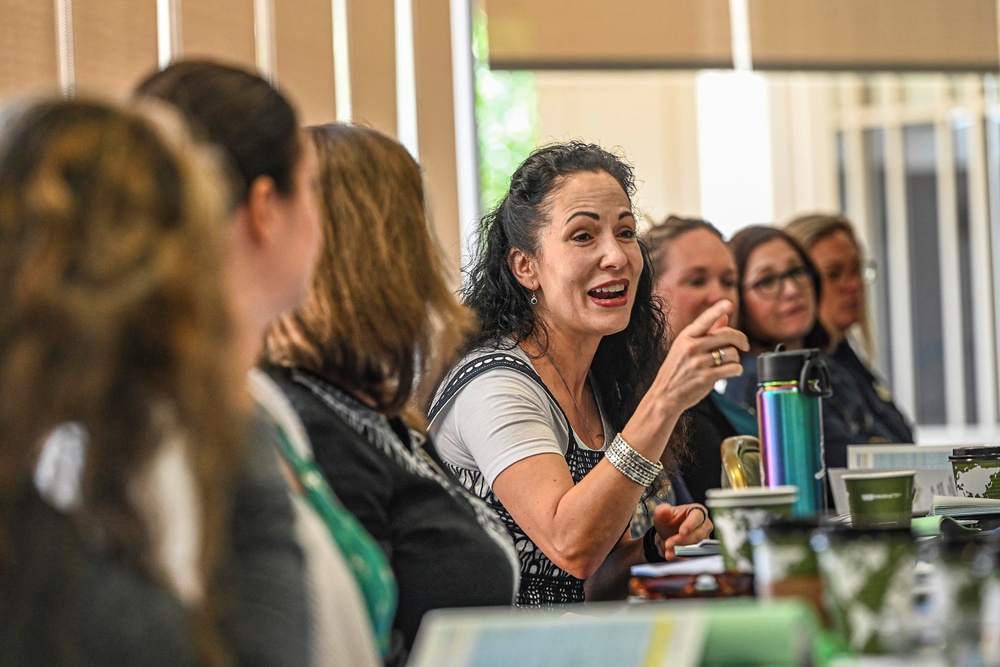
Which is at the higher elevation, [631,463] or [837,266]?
[837,266]

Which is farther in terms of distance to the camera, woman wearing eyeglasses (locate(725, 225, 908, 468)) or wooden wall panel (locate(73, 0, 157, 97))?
woman wearing eyeglasses (locate(725, 225, 908, 468))

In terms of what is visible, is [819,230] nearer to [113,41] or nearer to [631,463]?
[113,41]

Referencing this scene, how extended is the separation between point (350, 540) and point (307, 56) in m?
2.61

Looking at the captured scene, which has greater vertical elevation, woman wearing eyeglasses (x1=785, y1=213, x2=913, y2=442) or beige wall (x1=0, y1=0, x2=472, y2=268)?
beige wall (x1=0, y1=0, x2=472, y2=268)

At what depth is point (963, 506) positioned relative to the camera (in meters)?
1.69

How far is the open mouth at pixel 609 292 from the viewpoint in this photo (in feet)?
6.94

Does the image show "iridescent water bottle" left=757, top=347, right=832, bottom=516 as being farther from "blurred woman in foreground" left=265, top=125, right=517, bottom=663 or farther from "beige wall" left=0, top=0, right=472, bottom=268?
"beige wall" left=0, top=0, right=472, bottom=268

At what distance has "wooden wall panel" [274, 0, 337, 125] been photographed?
11.1 feet

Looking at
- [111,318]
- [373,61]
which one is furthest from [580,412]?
[373,61]

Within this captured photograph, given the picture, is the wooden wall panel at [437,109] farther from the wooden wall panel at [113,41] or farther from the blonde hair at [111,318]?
the blonde hair at [111,318]

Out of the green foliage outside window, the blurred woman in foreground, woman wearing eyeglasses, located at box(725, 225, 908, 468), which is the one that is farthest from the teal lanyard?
the green foliage outside window

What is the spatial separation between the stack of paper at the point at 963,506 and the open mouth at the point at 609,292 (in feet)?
2.10

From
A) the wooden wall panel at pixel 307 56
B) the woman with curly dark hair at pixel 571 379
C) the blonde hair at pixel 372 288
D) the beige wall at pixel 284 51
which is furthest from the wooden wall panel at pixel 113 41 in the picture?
the blonde hair at pixel 372 288

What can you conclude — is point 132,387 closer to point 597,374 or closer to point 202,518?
point 202,518
